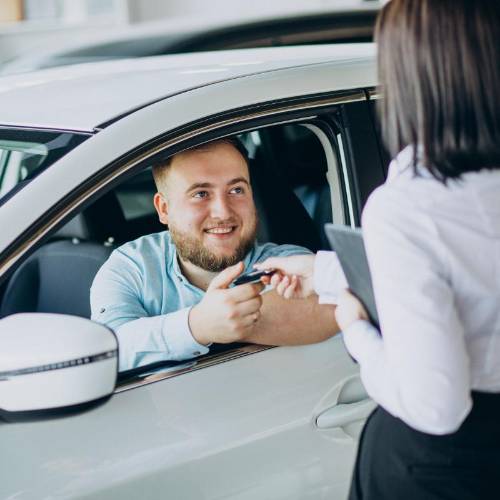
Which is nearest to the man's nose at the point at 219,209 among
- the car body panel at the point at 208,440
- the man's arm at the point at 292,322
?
the man's arm at the point at 292,322

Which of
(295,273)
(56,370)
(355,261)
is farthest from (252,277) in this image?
(56,370)

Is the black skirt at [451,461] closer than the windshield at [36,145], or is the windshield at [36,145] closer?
the black skirt at [451,461]

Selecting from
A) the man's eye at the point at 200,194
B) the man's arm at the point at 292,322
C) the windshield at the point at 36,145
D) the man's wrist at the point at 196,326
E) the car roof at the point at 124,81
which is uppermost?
the car roof at the point at 124,81

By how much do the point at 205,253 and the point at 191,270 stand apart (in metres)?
0.06

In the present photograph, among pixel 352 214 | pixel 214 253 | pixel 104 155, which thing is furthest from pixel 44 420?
pixel 352 214

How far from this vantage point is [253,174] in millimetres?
2445

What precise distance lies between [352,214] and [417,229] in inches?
28.9

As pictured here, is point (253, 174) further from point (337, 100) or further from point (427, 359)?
point (427, 359)

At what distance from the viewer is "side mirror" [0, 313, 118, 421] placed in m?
1.51

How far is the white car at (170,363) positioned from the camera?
5.10 ft

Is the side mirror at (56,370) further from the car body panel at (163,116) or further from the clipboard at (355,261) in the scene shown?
the clipboard at (355,261)

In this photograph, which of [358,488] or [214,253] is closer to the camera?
[358,488]

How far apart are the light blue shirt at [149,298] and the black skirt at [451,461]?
0.52 metres

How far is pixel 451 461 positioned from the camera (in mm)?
1426
